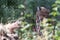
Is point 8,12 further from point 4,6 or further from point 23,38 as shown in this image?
point 23,38

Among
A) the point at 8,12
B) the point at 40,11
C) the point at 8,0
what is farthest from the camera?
the point at 40,11

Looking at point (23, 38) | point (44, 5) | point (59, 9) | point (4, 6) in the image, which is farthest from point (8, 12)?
point (44, 5)

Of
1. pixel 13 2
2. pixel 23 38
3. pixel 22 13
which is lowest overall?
pixel 23 38

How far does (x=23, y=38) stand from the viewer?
13.1ft

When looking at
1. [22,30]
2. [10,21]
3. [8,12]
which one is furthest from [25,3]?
[8,12]

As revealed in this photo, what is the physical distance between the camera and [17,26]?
4.50 metres

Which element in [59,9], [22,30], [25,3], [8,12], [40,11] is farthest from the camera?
[25,3]

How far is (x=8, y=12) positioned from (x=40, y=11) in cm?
129

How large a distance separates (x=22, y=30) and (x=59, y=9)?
925 millimetres

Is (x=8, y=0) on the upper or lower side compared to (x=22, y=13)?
upper

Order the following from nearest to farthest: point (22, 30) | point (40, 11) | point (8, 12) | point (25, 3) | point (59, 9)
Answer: point (8, 12) → point (22, 30) → point (59, 9) → point (40, 11) → point (25, 3)

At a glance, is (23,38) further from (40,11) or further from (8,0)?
(40,11)

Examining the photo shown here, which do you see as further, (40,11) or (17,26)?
(40,11)

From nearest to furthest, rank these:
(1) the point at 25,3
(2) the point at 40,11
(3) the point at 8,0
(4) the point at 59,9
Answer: (3) the point at 8,0 < (4) the point at 59,9 < (2) the point at 40,11 < (1) the point at 25,3
